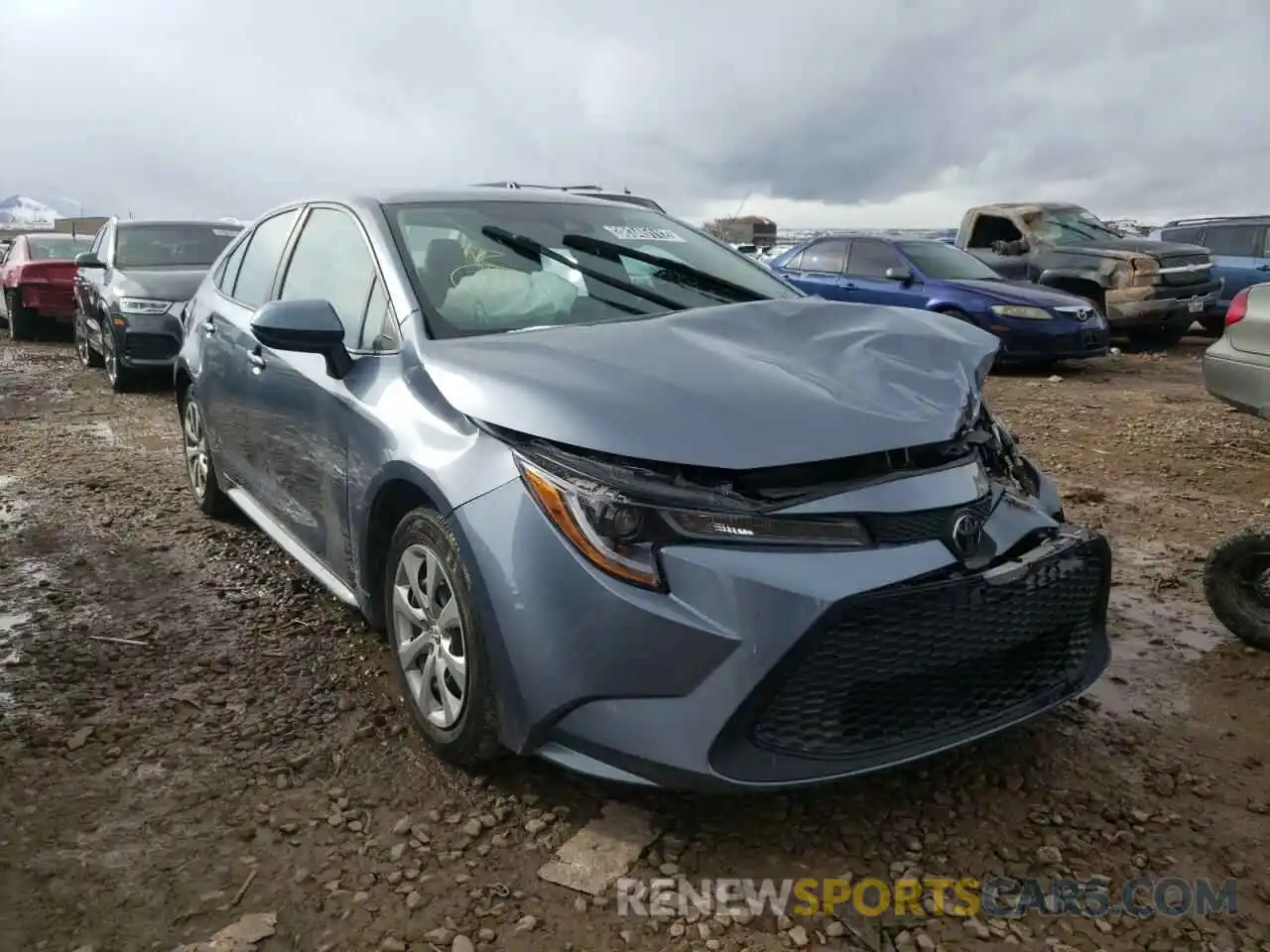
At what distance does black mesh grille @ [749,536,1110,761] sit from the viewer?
2150mm

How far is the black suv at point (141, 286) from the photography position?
8664 millimetres

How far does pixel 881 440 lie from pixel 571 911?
122cm

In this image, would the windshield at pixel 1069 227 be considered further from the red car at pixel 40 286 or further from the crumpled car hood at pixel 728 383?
the red car at pixel 40 286

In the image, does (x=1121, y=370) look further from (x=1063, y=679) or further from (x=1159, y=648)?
(x=1063, y=679)

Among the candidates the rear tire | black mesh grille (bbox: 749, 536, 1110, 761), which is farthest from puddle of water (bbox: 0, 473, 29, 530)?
the rear tire

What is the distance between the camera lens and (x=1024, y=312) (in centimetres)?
978

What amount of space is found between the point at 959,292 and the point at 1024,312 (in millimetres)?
633

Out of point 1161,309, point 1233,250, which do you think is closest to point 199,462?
point 1161,309

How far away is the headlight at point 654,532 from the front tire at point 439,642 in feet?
1.26

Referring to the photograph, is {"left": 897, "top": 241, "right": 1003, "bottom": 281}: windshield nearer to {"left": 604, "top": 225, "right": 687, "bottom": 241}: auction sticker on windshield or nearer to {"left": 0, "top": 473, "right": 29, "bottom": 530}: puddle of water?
{"left": 604, "top": 225, "right": 687, "bottom": 241}: auction sticker on windshield

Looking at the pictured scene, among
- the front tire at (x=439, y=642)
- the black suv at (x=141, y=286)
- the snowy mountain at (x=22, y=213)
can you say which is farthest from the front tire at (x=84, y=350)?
the snowy mountain at (x=22, y=213)

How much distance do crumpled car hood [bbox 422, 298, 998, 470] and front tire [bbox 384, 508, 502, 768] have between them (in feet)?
1.20

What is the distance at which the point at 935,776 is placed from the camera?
103 inches

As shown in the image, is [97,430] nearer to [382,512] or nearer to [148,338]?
[148,338]
